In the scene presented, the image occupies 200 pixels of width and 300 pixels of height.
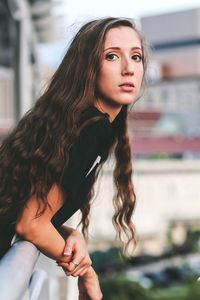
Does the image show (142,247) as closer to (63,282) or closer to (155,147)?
(155,147)

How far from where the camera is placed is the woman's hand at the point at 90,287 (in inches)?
58.9

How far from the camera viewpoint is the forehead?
1470 mm

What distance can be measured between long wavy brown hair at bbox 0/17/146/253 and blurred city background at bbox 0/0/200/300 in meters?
0.18

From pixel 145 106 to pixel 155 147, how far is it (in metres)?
16.0

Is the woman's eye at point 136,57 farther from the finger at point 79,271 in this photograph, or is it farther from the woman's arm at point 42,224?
the finger at point 79,271

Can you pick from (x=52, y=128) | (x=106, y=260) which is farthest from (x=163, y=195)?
(x=52, y=128)

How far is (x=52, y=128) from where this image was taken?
1.40m

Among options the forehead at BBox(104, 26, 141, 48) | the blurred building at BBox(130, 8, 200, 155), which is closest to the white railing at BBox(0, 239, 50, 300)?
the forehead at BBox(104, 26, 141, 48)

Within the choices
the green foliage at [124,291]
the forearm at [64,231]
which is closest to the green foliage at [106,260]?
the green foliage at [124,291]

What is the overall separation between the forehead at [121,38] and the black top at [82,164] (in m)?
0.15

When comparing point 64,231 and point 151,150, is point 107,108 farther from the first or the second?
point 151,150

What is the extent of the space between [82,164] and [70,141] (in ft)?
0.16

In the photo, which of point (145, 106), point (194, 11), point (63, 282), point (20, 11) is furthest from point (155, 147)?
point (63, 282)

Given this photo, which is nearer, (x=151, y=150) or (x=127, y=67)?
(x=127, y=67)
